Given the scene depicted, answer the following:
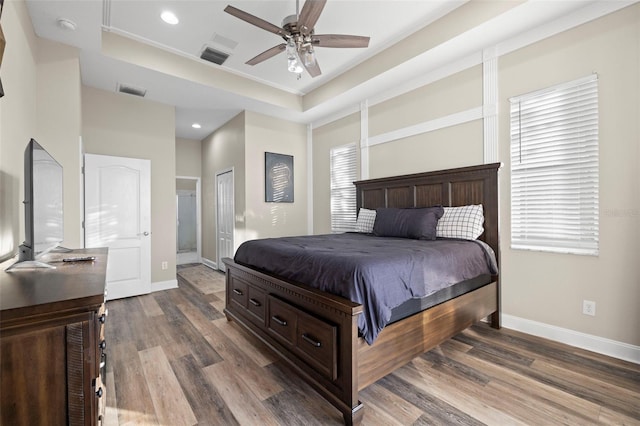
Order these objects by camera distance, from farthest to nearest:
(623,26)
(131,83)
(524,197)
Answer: (131,83) < (524,197) < (623,26)

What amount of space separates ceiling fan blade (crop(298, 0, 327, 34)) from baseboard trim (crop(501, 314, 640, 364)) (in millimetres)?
3375

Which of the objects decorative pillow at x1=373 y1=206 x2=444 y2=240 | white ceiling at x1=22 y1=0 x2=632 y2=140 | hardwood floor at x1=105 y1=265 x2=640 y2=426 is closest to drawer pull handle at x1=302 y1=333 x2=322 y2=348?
hardwood floor at x1=105 y1=265 x2=640 y2=426

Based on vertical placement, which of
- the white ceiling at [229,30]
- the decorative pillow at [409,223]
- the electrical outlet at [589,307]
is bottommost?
the electrical outlet at [589,307]

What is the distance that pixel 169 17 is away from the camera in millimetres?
2955

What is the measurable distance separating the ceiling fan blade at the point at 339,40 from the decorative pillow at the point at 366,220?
6.94ft

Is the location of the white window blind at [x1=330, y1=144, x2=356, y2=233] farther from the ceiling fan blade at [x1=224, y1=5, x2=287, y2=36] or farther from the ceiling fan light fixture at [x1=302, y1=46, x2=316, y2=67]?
the ceiling fan blade at [x1=224, y1=5, x2=287, y2=36]

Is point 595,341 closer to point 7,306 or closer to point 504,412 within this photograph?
point 504,412

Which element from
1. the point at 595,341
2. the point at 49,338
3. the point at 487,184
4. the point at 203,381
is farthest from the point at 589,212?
the point at 49,338

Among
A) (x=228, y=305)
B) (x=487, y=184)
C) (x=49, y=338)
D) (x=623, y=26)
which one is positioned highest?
(x=623, y=26)

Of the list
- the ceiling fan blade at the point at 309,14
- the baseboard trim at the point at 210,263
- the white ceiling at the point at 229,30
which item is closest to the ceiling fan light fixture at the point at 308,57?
the ceiling fan blade at the point at 309,14

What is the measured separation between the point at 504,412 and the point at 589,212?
6.12 feet

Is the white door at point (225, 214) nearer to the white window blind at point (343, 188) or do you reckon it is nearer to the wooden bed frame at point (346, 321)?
the white window blind at point (343, 188)

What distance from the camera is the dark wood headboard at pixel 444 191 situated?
9.68 ft

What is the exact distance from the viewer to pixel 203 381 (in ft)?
6.60
